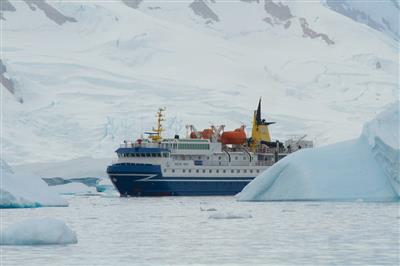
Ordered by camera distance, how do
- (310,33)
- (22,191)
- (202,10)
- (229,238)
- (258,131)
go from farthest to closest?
(202,10) → (310,33) → (258,131) → (22,191) → (229,238)

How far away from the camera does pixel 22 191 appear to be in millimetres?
45969

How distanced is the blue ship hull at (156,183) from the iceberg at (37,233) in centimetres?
4165

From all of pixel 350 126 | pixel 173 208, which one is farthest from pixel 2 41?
pixel 173 208

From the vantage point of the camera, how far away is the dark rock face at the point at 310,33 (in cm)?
14262

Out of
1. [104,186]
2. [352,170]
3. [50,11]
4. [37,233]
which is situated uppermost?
[50,11]

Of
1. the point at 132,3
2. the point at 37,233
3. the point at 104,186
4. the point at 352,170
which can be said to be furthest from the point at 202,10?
the point at 37,233

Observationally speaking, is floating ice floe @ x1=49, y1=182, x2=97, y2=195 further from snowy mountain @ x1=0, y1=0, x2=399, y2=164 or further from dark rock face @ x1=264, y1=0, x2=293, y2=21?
dark rock face @ x1=264, y1=0, x2=293, y2=21

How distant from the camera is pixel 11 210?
1757 inches

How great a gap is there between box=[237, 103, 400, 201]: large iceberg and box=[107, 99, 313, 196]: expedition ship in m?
23.5

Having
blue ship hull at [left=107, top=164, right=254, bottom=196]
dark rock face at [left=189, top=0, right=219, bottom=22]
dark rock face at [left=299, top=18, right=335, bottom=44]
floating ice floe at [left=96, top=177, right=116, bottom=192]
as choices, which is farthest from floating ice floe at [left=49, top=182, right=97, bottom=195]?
dark rock face at [left=189, top=0, right=219, bottom=22]

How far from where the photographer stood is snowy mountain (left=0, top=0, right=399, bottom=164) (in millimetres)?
98875

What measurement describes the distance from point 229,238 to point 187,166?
135 feet

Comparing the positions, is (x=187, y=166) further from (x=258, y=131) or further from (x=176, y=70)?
(x=176, y=70)

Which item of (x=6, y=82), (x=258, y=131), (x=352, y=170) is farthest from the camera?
(x=6, y=82)
